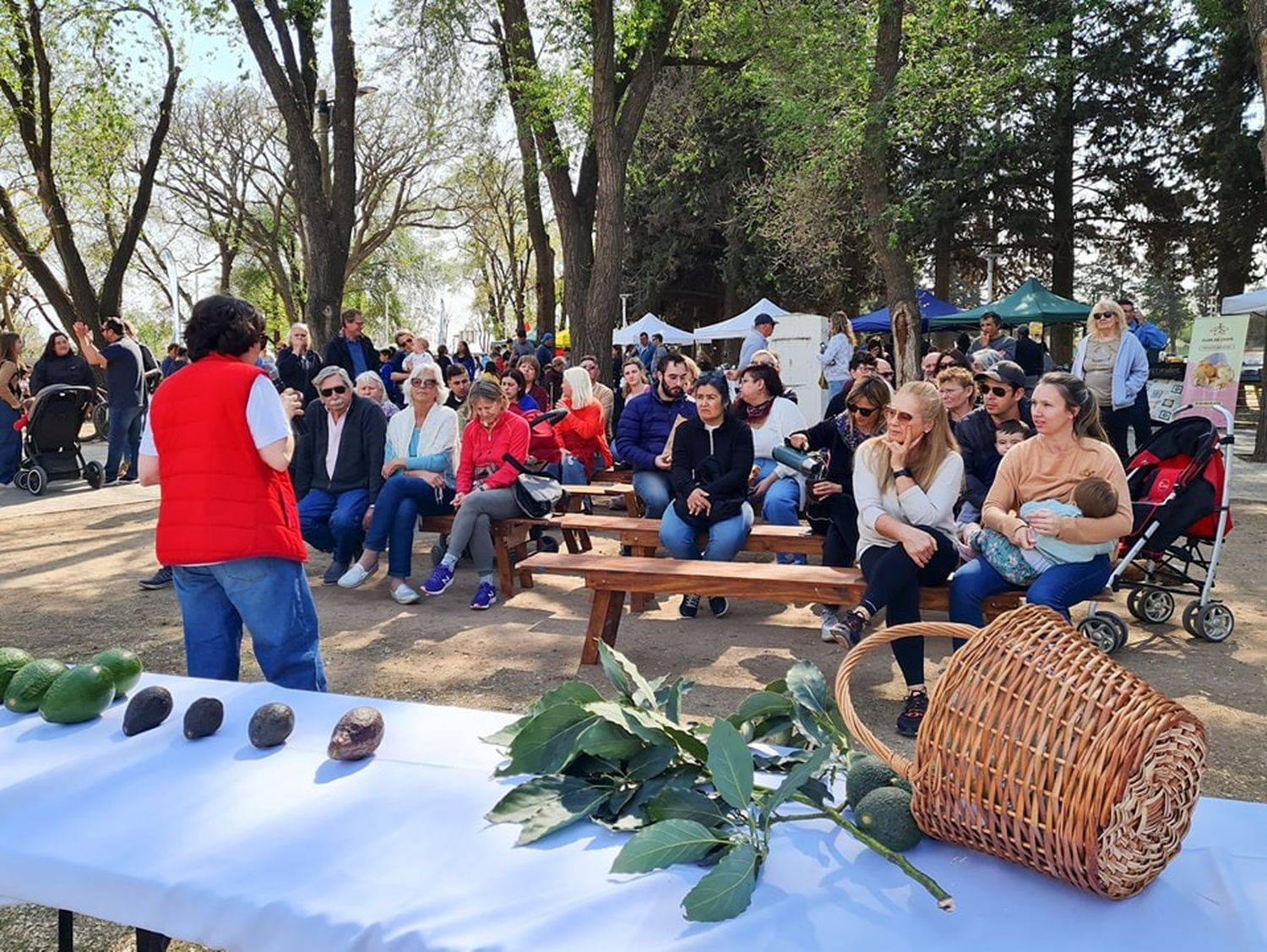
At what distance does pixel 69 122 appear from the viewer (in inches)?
693

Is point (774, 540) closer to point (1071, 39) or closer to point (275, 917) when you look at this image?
point (275, 917)

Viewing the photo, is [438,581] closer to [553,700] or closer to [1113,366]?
[553,700]

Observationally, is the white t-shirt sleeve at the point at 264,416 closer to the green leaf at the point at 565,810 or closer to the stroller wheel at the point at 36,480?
the green leaf at the point at 565,810

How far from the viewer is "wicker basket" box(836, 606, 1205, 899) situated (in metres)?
1.23

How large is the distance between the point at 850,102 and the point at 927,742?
14.0 meters

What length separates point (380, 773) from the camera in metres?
1.78

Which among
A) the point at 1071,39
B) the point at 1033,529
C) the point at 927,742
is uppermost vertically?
the point at 1071,39

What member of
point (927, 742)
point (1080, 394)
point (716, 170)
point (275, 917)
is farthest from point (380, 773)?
point (716, 170)

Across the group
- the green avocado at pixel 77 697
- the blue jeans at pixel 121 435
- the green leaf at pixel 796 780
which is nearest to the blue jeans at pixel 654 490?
the green avocado at pixel 77 697

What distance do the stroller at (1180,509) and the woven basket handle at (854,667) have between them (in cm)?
379

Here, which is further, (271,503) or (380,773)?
(271,503)

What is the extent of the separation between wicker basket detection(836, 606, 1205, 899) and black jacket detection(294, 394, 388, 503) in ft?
18.0

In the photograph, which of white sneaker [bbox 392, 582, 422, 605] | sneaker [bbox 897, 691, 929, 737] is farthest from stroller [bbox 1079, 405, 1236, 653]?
white sneaker [bbox 392, 582, 422, 605]

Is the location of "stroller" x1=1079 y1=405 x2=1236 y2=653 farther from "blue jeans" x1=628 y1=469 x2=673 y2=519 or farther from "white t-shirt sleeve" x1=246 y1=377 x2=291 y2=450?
"white t-shirt sleeve" x1=246 y1=377 x2=291 y2=450
